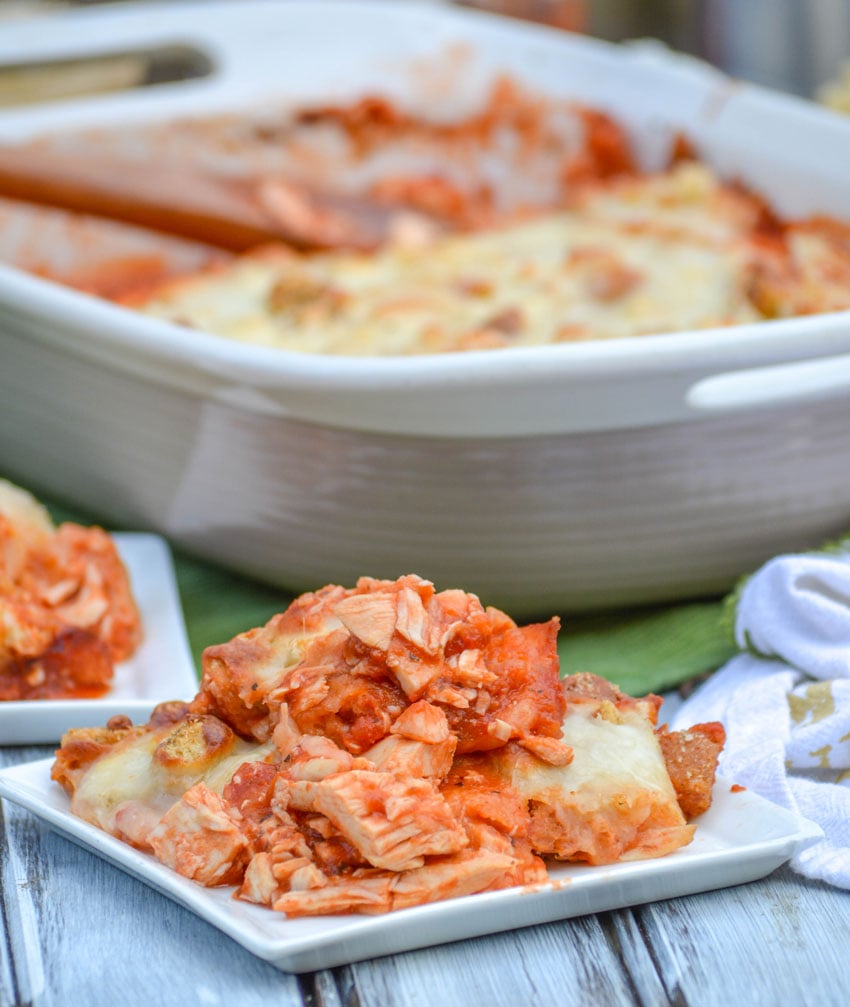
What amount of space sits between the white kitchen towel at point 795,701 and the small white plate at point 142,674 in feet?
1.77

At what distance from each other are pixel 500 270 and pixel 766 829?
4.21 ft

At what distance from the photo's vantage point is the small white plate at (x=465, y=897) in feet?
3.26

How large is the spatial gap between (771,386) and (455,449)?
1.15 ft

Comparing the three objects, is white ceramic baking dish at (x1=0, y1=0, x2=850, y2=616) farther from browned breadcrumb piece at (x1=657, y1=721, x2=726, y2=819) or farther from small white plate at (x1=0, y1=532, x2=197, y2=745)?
browned breadcrumb piece at (x1=657, y1=721, x2=726, y2=819)

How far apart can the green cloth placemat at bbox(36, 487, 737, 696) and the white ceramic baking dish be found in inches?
1.4

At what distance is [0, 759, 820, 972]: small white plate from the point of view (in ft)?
3.26

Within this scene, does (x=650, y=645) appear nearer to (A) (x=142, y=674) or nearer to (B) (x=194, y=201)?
(A) (x=142, y=674)

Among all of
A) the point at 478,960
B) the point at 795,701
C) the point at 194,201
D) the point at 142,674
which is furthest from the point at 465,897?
the point at 194,201

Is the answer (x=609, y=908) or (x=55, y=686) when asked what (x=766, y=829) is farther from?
(x=55, y=686)

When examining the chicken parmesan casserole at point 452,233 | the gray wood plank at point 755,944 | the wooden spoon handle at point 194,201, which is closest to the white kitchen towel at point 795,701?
the gray wood plank at point 755,944

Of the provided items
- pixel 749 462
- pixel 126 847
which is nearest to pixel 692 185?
pixel 749 462

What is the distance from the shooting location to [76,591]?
1.57 m

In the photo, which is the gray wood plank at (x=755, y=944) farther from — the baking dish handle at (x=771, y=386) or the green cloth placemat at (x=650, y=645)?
the baking dish handle at (x=771, y=386)

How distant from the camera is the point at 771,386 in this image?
1.54 m
